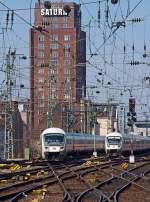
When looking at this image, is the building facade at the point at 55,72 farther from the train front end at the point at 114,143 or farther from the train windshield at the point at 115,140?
the train windshield at the point at 115,140

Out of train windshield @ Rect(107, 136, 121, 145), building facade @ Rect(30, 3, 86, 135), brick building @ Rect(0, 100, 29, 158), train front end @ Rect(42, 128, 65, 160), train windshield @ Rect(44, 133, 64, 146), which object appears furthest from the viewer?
building facade @ Rect(30, 3, 86, 135)

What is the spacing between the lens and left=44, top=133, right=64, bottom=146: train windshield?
1937 inches

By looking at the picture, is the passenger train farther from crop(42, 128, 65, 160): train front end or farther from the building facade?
the building facade

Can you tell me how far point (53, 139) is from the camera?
4934 centimetres

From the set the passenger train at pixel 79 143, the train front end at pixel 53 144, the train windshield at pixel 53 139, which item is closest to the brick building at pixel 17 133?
the passenger train at pixel 79 143

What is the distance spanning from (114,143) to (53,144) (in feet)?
58.4

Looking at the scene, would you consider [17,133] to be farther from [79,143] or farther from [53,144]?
[53,144]

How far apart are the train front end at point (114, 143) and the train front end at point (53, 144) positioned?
1658 cm

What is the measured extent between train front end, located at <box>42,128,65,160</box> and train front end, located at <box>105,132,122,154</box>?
1658 cm

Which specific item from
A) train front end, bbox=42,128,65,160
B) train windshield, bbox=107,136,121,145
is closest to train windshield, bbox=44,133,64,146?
train front end, bbox=42,128,65,160

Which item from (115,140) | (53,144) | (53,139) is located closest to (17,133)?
(115,140)

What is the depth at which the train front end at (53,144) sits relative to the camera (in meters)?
48.8

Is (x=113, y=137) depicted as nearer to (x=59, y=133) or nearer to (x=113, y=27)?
(x=59, y=133)

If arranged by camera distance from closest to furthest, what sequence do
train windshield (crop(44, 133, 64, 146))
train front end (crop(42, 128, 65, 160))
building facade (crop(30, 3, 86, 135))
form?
train front end (crop(42, 128, 65, 160)), train windshield (crop(44, 133, 64, 146)), building facade (crop(30, 3, 86, 135))
